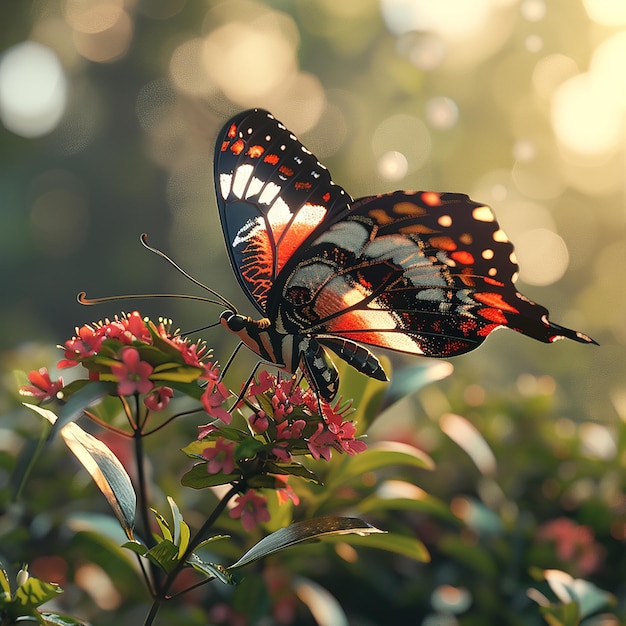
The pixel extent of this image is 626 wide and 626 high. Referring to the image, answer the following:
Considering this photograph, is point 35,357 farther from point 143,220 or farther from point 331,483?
point 143,220

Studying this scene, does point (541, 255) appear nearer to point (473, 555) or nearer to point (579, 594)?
point (473, 555)

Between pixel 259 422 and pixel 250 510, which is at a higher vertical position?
pixel 259 422

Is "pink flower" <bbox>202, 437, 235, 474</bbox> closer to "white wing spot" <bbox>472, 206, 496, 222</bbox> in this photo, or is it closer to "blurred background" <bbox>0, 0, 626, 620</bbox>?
"white wing spot" <bbox>472, 206, 496, 222</bbox>

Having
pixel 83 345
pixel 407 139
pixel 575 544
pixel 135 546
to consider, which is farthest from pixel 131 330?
pixel 407 139

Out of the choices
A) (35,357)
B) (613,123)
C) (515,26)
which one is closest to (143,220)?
(515,26)

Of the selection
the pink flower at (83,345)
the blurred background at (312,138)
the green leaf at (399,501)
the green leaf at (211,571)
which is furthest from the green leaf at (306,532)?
the blurred background at (312,138)

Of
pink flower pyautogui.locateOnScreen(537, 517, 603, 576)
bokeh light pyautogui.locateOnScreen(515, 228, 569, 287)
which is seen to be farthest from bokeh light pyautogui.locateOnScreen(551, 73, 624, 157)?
pink flower pyautogui.locateOnScreen(537, 517, 603, 576)
